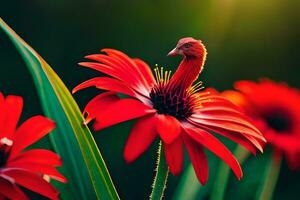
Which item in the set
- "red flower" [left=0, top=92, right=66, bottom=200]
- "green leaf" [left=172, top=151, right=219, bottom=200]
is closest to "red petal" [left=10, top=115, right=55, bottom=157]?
"red flower" [left=0, top=92, right=66, bottom=200]

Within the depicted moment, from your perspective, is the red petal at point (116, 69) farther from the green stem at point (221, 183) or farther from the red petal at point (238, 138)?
the green stem at point (221, 183)

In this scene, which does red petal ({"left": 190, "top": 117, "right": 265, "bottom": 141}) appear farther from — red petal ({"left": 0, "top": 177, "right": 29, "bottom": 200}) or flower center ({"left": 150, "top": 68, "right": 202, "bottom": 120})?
red petal ({"left": 0, "top": 177, "right": 29, "bottom": 200})

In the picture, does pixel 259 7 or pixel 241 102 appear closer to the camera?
pixel 241 102

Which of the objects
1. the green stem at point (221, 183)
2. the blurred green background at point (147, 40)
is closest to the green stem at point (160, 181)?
the green stem at point (221, 183)

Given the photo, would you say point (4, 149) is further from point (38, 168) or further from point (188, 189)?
point (188, 189)

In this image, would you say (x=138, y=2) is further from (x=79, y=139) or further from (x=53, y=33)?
(x=79, y=139)

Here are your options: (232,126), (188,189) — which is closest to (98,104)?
(232,126)

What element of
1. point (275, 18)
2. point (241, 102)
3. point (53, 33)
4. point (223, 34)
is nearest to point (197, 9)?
point (223, 34)
